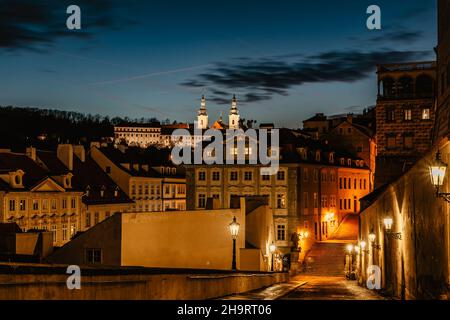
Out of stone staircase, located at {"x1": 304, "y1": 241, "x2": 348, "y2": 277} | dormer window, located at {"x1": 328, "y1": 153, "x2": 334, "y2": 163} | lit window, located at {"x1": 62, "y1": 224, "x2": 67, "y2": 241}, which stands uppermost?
dormer window, located at {"x1": 328, "y1": 153, "x2": 334, "y2": 163}

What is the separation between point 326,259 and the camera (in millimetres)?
59406

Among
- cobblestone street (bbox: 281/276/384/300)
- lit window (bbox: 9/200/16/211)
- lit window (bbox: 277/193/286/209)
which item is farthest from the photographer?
lit window (bbox: 277/193/286/209)

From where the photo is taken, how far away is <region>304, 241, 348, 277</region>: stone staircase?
180ft

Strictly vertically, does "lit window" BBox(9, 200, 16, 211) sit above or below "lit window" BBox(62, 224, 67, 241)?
above

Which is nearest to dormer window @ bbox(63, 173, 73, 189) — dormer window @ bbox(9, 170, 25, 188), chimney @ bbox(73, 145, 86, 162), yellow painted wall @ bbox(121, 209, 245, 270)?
dormer window @ bbox(9, 170, 25, 188)

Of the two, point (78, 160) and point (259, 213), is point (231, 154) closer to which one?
point (78, 160)

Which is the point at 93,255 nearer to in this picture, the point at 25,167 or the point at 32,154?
the point at 25,167

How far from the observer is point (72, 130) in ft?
545

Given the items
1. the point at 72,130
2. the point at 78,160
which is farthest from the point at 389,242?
the point at 72,130

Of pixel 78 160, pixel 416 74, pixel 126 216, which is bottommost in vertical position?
pixel 126 216

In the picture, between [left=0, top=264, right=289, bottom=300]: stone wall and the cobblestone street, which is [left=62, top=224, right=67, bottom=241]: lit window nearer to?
the cobblestone street

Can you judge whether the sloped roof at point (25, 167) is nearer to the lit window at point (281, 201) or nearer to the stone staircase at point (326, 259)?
the lit window at point (281, 201)

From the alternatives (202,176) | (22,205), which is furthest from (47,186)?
(202,176)

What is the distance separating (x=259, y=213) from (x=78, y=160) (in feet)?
132
